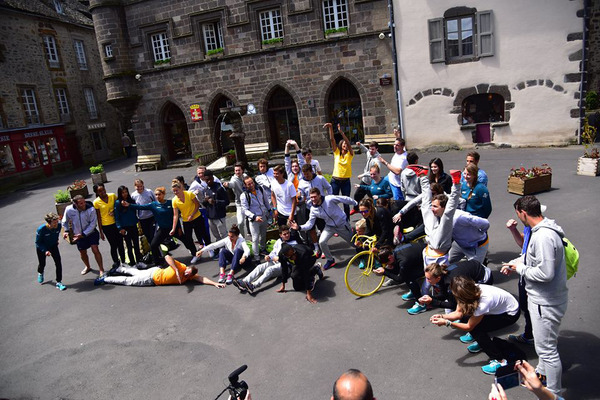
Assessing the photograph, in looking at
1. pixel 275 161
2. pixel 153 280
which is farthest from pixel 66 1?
pixel 153 280

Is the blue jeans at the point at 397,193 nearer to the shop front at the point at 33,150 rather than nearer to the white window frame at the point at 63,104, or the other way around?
the shop front at the point at 33,150

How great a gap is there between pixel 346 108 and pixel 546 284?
17866 mm

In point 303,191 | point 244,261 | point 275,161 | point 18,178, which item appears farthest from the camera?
point 18,178

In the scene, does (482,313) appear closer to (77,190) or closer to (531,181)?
(531,181)

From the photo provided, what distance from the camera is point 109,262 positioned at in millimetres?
10250

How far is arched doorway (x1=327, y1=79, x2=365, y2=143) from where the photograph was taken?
831 inches

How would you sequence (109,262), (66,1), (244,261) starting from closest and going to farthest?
(244,261)
(109,262)
(66,1)

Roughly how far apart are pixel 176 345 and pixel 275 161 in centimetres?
1570

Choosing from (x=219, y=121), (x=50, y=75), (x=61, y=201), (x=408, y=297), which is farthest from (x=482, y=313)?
(x=50, y=75)

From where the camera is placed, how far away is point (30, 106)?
1069 inches

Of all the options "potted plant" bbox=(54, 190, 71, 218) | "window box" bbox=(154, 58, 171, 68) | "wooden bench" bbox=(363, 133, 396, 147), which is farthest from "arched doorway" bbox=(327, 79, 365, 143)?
"potted plant" bbox=(54, 190, 71, 218)

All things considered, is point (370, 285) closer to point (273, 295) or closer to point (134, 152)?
point (273, 295)

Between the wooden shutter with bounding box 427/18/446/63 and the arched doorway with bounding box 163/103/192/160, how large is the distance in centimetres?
1328

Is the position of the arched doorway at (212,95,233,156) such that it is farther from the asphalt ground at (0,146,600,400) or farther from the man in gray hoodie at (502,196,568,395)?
the man in gray hoodie at (502,196,568,395)
